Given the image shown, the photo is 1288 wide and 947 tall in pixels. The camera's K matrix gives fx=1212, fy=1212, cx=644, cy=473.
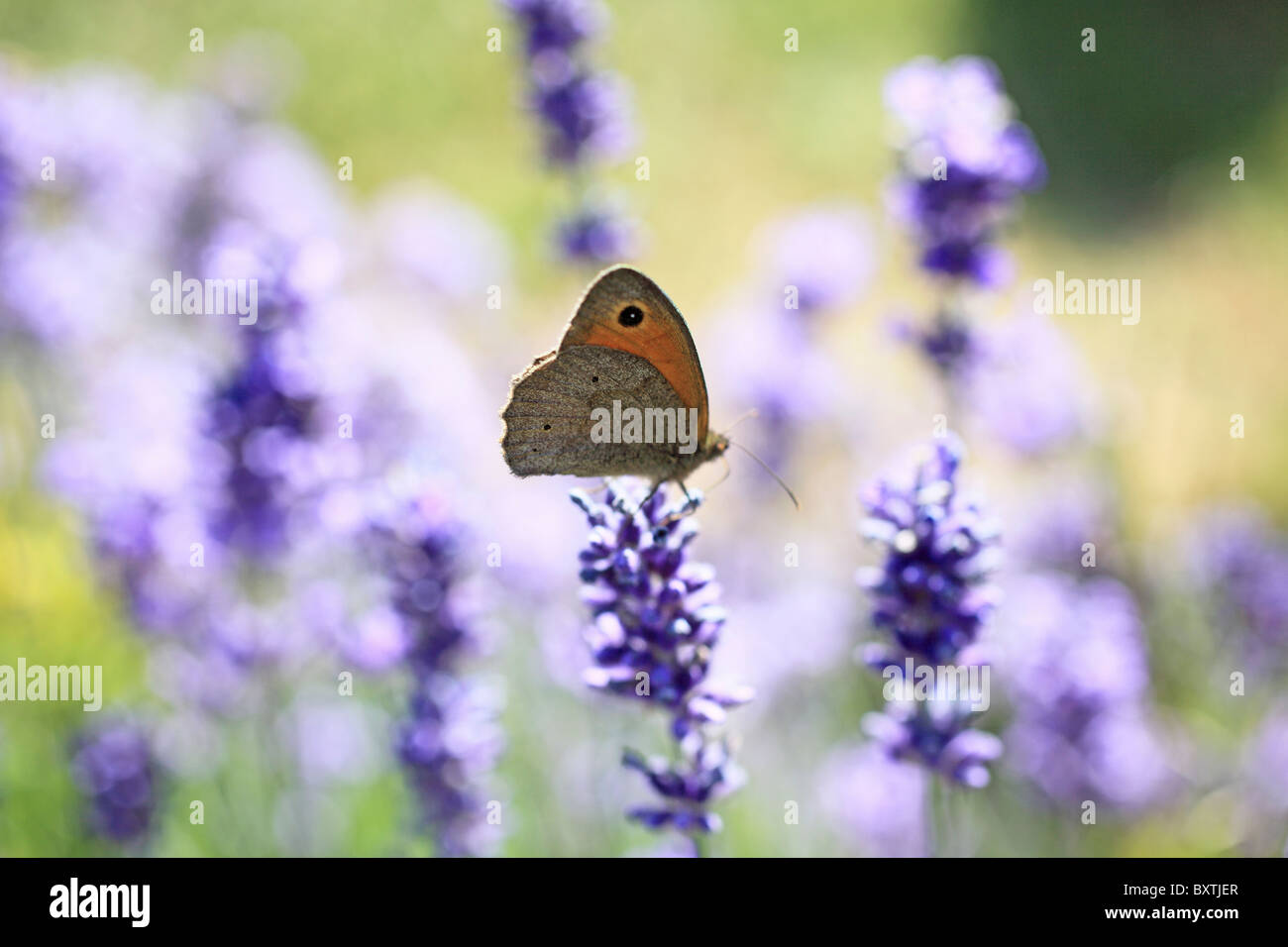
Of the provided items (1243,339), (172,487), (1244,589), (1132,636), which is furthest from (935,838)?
(1243,339)

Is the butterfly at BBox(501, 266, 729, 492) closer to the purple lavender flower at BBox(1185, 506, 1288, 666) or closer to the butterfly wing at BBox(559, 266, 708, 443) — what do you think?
the butterfly wing at BBox(559, 266, 708, 443)

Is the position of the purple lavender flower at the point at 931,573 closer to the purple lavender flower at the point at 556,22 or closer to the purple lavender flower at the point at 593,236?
the purple lavender flower at the point at 593,236

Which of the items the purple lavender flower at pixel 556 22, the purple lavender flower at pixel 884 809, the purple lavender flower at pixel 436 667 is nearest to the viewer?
the purple lavender flower at pixel 436 667

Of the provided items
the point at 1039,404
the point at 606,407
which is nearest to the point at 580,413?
the point at 606,407

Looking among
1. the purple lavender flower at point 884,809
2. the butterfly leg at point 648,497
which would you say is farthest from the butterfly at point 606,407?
the purple lavender flower at point 884,809

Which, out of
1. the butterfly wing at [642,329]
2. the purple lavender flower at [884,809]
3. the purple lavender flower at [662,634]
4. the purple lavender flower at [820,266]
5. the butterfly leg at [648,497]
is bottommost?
the purple lavender flower at [884,809]

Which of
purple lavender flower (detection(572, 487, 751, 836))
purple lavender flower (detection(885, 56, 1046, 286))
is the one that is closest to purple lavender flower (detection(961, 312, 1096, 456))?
purple lavender flower (detection(885, 56, 1046, 286))
